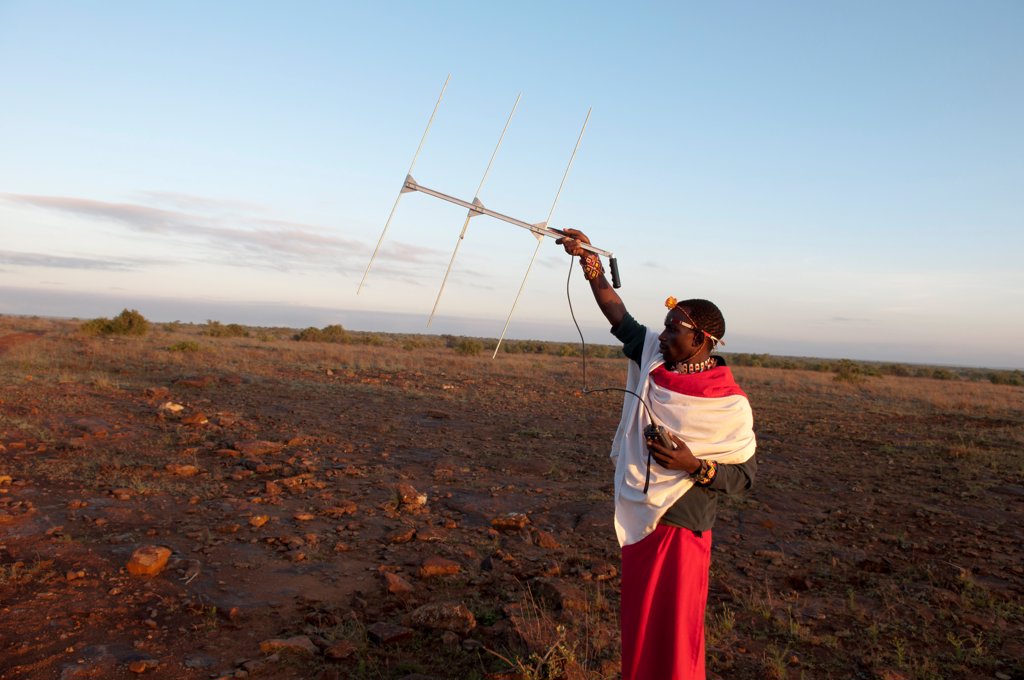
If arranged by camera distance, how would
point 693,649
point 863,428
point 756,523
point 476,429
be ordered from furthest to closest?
point 863,428 < point 476,429 < point 756,523 < point 693,649

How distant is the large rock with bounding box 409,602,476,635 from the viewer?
379 cm

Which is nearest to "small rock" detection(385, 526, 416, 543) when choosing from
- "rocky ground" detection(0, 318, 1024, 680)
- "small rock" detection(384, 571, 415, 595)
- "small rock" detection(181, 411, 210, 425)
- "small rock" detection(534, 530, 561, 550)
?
"rocky ground" detection(0, 318, 1024, 680)

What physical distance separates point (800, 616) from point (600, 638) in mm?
1586

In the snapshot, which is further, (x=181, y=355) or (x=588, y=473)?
(x=181, y=355)

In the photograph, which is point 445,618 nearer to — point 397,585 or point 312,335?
point 397,585

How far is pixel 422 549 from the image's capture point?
518cm

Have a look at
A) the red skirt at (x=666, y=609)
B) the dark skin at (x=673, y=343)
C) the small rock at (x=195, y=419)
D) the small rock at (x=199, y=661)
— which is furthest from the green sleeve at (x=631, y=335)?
the small rock at (x=195, y=419)

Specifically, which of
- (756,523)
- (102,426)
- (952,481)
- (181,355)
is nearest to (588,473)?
(756,523)

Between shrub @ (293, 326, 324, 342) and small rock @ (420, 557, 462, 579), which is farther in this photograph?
shrub @ (293, 326, 324, 342)

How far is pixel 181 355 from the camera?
18.3 meters

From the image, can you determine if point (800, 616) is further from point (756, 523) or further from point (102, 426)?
point (102, 426)

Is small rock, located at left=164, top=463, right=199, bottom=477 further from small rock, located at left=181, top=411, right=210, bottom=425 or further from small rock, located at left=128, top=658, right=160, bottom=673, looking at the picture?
small rock, located at left=128, top=658, right=160, bottom=673

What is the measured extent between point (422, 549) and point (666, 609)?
310 centimetres

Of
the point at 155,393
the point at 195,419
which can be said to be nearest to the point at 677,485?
the point at 195,419
